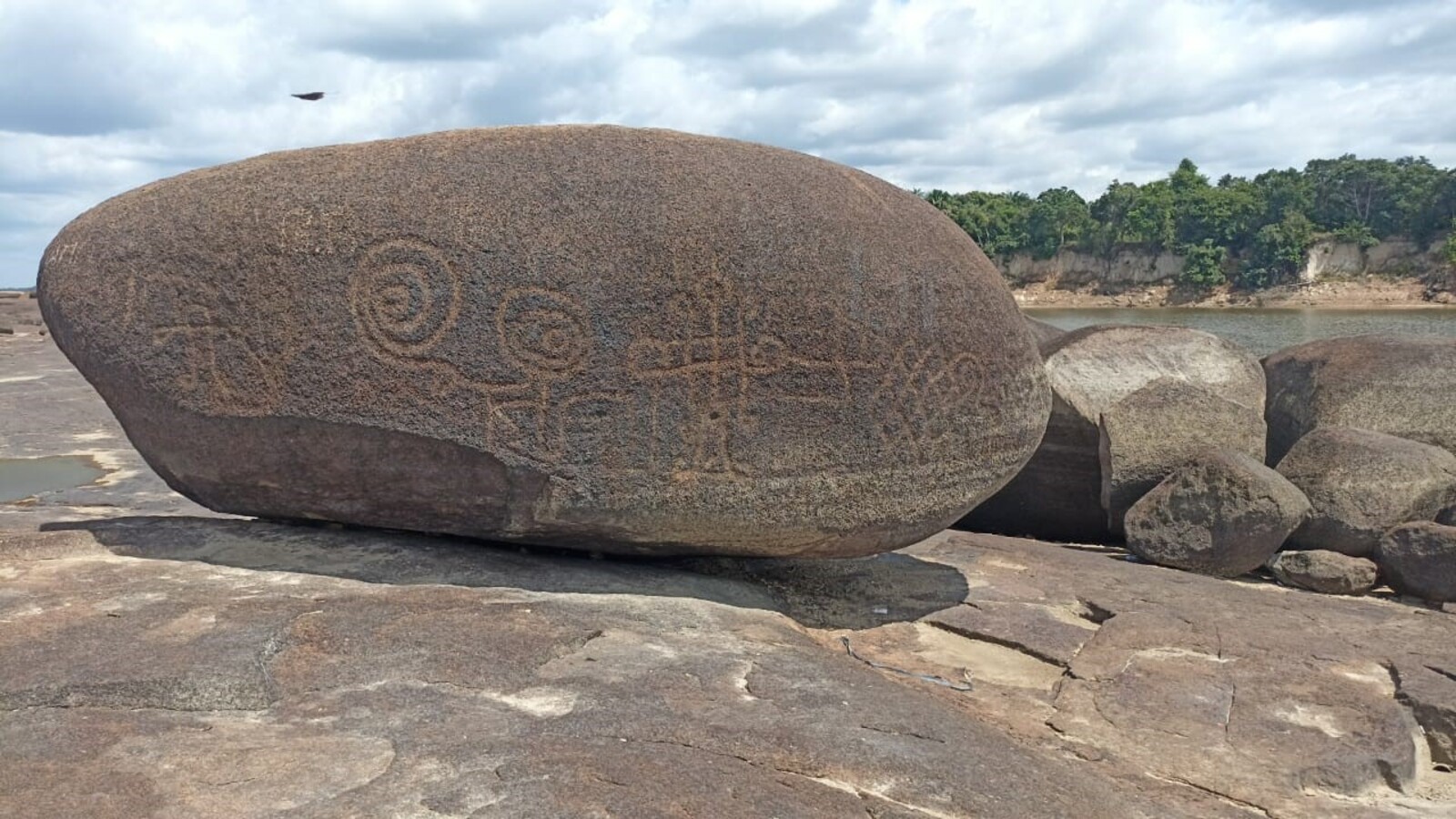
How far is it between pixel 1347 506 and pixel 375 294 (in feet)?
18.6

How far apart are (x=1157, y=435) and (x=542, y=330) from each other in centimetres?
446

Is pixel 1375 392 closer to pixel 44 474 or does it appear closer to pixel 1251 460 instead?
pixel 1251 460

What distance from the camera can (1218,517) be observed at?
683 centimetres

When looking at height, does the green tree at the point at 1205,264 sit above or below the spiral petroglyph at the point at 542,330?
below

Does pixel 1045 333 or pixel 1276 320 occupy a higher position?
pixel 1045 333

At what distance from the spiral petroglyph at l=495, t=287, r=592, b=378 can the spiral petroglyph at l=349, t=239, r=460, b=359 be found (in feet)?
0.69

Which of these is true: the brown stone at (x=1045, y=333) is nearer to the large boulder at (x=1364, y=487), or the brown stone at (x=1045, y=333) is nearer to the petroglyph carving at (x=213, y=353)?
the large boulder at (x=1364, y=487)

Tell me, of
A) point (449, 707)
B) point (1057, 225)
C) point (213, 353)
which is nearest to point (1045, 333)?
point (213, 353)

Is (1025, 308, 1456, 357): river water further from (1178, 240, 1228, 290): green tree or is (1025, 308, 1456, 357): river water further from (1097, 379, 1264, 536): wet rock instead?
Result: (1097, 379, 1264, 536): wet rock

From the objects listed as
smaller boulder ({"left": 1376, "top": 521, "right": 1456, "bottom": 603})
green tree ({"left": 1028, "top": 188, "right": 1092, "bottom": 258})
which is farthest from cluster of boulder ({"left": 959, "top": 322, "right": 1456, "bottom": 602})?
green tree ({"left": 1028, "top": 188, "right": 1092, "bottom": 258})

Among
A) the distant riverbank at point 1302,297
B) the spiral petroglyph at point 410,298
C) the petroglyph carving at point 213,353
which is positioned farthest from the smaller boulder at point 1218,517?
the distant riverbank at point 1302,297

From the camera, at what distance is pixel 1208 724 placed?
4207 millimetres

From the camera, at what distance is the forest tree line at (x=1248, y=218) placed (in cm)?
4856

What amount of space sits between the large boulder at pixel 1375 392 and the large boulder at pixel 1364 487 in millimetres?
792
